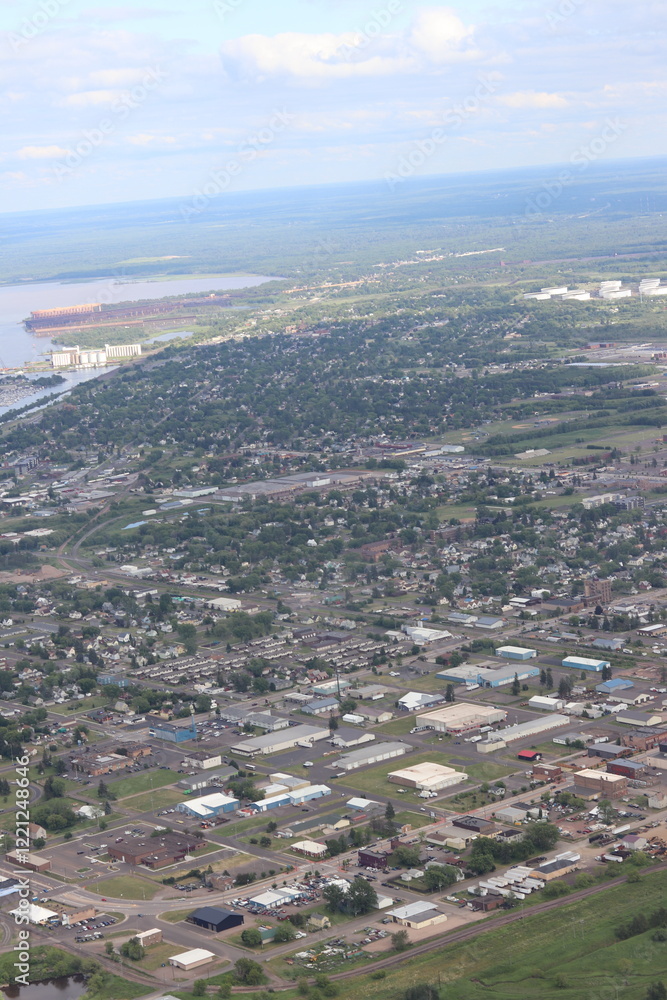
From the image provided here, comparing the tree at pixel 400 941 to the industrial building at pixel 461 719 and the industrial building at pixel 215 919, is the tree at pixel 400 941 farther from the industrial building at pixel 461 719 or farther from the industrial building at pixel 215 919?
the industrial building at pixel 461 719

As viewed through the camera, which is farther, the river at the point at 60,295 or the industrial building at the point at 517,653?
the river at the point at 60,295

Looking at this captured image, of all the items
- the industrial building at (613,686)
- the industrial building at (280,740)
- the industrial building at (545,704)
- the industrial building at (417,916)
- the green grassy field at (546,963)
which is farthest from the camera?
the industrial building at (613,686)

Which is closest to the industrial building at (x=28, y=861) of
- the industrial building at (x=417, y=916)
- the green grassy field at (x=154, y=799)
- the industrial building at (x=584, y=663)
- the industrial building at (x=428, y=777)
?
the green grassy field at (x=154, y=799)

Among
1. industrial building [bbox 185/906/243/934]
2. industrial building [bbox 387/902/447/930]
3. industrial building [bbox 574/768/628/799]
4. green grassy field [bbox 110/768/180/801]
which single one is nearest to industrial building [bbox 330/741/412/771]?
green grassy field [bbox 110/768/180/801]

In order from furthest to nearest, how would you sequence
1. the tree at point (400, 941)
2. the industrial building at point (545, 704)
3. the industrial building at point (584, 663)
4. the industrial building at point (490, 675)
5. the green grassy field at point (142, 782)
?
the industrial building at point (584, 663) < the industrial building at point (490, 675) < the industrial building at point (545, 704) < the green grassy field at point (142, 782) < the tree at point (400, 941)

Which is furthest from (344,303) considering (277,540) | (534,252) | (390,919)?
(390,919)

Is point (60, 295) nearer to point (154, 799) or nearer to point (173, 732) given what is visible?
point (173, 732)

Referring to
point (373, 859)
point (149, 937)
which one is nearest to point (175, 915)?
point (149, 937)
